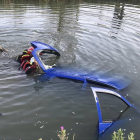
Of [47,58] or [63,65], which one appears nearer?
[63,65]

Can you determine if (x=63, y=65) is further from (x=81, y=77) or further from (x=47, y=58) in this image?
(x=81, y=77)

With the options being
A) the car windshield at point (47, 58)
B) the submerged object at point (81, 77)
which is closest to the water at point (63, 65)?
the submerged object at point (81, 77)

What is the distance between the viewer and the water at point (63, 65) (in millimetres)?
4734

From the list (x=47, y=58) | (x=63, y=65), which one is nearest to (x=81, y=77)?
(x=63, y=65)

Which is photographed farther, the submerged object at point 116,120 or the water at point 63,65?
the water at point 63,65

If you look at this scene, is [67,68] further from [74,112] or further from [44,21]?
[44,21]

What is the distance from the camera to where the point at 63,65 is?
26.7 ft

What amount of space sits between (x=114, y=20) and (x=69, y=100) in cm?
1259

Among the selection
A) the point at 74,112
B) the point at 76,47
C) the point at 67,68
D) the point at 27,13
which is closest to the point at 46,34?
the point at 76,47

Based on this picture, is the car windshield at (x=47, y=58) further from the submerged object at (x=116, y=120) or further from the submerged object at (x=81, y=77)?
the submerged object at (x=116, y=120)

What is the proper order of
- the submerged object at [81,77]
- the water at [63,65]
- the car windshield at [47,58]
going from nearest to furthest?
the water at [63,65], the submerged object at [81,77], the car windshield at [47,58]

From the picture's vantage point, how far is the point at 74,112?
5.15 meters

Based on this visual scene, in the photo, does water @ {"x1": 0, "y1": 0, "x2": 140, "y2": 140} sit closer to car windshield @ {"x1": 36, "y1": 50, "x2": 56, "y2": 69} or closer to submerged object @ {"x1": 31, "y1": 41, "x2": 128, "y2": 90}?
submerged object @ {"x1": 31, "y1": 41, "x2": 128, "y2": 90}

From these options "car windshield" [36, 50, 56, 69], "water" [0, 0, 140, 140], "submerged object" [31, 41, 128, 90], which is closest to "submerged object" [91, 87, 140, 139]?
"water" [0, 0, 140, 140]
